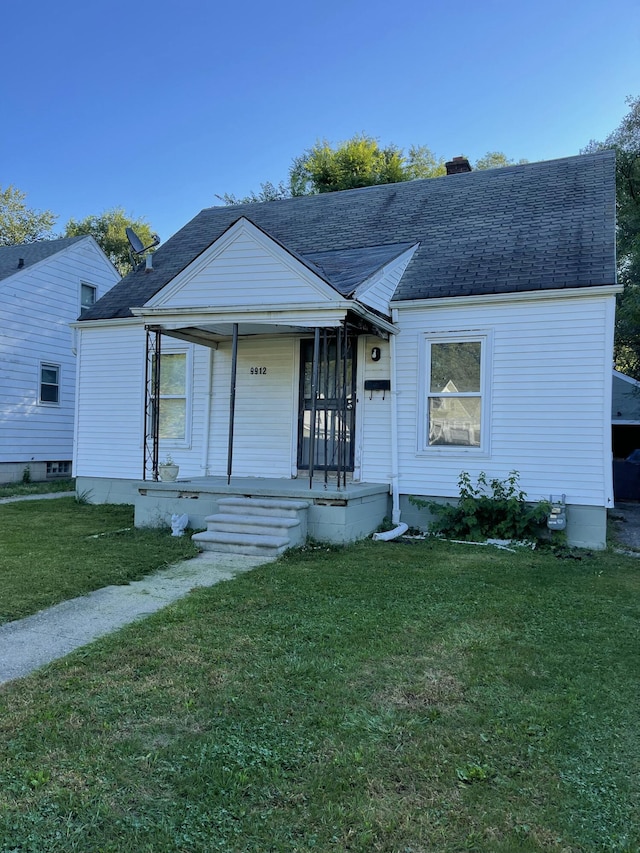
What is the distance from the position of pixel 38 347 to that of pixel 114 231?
1854cm

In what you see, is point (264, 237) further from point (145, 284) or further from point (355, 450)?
point (145, 284)

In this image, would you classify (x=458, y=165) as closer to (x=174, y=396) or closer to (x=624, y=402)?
(x=174, y=396)

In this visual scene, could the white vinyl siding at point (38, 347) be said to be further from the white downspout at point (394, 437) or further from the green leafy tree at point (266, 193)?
the green leafy tree at point (266, 193)

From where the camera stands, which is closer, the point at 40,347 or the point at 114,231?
the point at 40,347

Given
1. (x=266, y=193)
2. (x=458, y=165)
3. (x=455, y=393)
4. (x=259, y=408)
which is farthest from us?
(x=266, y=193)

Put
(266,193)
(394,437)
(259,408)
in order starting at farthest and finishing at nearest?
(266,193) → (259,408) → (394,437)

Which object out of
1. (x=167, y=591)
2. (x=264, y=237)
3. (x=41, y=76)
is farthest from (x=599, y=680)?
(x=41, y=76)

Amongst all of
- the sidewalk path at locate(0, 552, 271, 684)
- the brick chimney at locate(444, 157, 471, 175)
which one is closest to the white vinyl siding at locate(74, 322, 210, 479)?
the sidewalk path at locate(0, 552, 271, 684)

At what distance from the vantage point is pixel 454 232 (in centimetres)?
932

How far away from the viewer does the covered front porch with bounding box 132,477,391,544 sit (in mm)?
6941

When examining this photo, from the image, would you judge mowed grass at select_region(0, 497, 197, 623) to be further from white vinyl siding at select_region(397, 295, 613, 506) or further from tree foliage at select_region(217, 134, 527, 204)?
tree foliage at select_region(217, 134, 527, 204)

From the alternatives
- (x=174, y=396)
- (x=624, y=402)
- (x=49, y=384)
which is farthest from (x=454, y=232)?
(x=49, y=384)

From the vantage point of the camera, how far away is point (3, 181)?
2850 centimetres

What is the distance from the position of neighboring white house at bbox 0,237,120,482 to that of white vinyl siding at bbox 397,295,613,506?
10.9m
